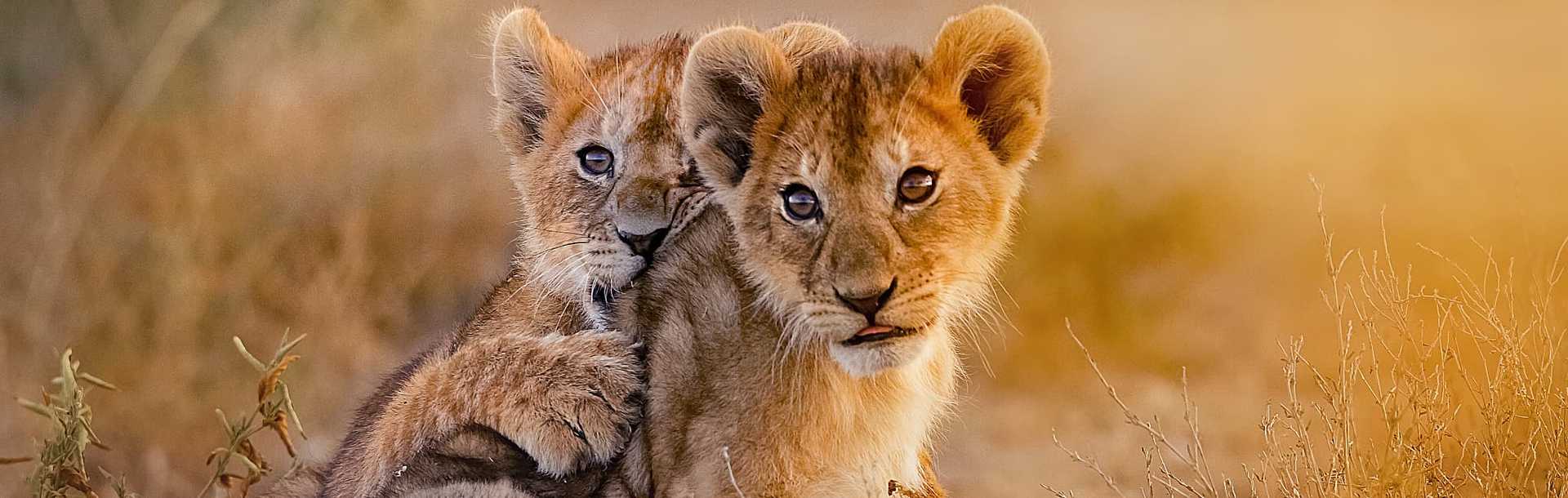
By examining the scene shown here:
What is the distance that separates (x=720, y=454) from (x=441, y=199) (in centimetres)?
152

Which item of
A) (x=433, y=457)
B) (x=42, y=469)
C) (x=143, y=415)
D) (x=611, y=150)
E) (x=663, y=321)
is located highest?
(x=611, y=150)

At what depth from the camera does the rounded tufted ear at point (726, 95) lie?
2.51m

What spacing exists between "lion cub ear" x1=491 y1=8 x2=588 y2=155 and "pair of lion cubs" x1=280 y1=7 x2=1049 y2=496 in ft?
1.16

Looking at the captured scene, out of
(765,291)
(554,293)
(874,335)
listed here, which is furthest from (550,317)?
(874,335)

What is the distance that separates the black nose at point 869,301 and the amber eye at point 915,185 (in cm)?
16

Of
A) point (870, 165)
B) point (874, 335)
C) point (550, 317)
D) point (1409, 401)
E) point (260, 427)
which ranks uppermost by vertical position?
point (870, 165)

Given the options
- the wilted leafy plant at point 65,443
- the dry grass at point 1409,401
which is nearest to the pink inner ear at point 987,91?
the dry grass at point 1409,401

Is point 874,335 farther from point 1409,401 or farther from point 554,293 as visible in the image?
point 1409,401

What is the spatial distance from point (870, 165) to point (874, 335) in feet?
0.93

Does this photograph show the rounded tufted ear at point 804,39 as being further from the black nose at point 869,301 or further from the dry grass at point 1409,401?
the dry grass at point 1409,401

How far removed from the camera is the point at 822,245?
96.3 inches

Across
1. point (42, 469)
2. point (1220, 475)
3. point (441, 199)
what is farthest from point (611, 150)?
point (1220, 475)

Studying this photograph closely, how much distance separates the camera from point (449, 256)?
3771 mm

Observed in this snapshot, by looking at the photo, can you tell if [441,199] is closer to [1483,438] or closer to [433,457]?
[433,457]
